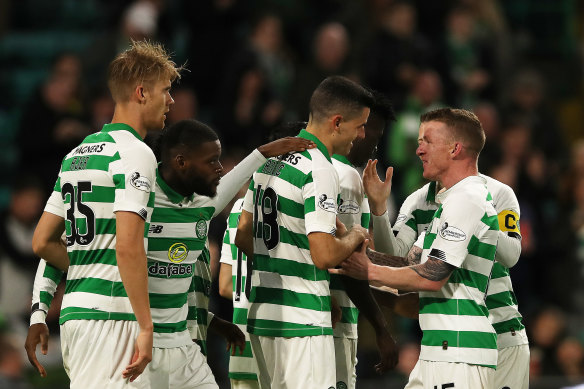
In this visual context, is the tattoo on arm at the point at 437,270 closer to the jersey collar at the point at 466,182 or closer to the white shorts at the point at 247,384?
the jersey collar at the point at 466,182

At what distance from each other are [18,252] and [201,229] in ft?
15.8

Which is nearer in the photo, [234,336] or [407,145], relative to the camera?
[234,336]

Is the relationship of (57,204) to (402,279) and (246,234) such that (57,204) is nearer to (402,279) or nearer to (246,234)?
(246,234)

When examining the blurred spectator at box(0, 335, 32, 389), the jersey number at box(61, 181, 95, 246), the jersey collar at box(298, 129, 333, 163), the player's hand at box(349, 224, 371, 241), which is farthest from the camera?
the blurred spectator at box(0, 335, 32, 389)

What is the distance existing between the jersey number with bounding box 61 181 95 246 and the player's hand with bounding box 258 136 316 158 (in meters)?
1.16

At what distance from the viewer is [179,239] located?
539 centimetres

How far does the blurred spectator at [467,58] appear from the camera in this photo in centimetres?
1234

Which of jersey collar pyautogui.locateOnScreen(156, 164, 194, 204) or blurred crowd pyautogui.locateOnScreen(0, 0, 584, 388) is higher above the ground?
blurred crowd pyautogui.locateOnScreen(0, 0, 584, 388)

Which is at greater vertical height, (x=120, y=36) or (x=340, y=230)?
(x=120, y=36)

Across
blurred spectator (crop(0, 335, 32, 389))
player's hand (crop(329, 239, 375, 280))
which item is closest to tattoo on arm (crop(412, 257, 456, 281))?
player's hand (crop(329, 239, 375, 280))

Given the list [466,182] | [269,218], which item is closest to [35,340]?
[269,218]

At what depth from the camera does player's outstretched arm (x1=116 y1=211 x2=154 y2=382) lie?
4719mm

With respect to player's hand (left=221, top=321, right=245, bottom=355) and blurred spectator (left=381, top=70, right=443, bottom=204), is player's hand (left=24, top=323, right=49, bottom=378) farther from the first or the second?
blurred spectator (left=381, top=70, right=443, bottom=204)

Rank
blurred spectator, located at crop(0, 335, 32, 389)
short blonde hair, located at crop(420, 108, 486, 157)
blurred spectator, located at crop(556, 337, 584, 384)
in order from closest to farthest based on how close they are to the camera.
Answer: short blonde hair, located at crop(420, 108, 486, 157)
blurred spectator, located at crop(0, 335, 32, 389)
blurred spectator, located at crop(556, 337, 584, 384)
